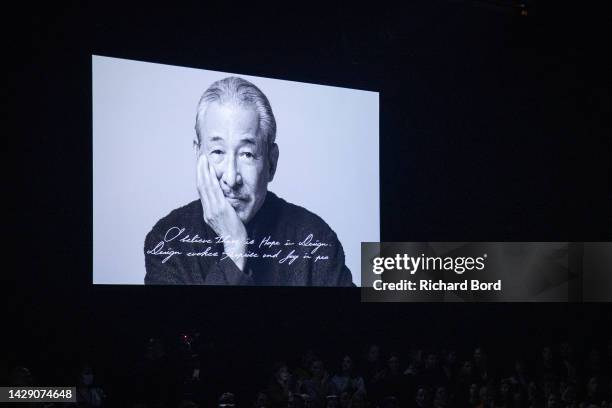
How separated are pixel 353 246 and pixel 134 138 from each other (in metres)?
2.31

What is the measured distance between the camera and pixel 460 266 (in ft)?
28.4

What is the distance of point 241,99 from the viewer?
23.7ft

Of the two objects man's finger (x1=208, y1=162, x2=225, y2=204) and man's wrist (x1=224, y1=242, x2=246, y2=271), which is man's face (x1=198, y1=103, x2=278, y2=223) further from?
man's wrist (x1=224, y1=242, x2=246, y2=271)

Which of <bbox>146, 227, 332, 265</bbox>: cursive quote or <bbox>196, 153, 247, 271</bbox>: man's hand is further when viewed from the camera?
<bbox>196, 153, 247, 271</bbox>: man's hand

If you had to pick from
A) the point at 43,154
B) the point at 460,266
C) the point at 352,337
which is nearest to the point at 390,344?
the point at 352,337

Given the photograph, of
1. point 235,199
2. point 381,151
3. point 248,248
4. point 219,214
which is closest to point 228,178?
point 235,199

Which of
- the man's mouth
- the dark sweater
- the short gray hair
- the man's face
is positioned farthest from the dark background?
the man's mouth

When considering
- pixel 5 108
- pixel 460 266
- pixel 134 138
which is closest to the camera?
pixel 5 108

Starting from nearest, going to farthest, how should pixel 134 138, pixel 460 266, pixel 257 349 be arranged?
pixel 134 138, pixel 257 349, pixel 460 266

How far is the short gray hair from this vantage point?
705 centimetres

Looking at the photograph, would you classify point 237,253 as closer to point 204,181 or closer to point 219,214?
point 219,214

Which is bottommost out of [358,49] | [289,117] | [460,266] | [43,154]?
[460,266]

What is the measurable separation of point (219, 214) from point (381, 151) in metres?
2.09

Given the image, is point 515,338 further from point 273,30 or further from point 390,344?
point 273,30
